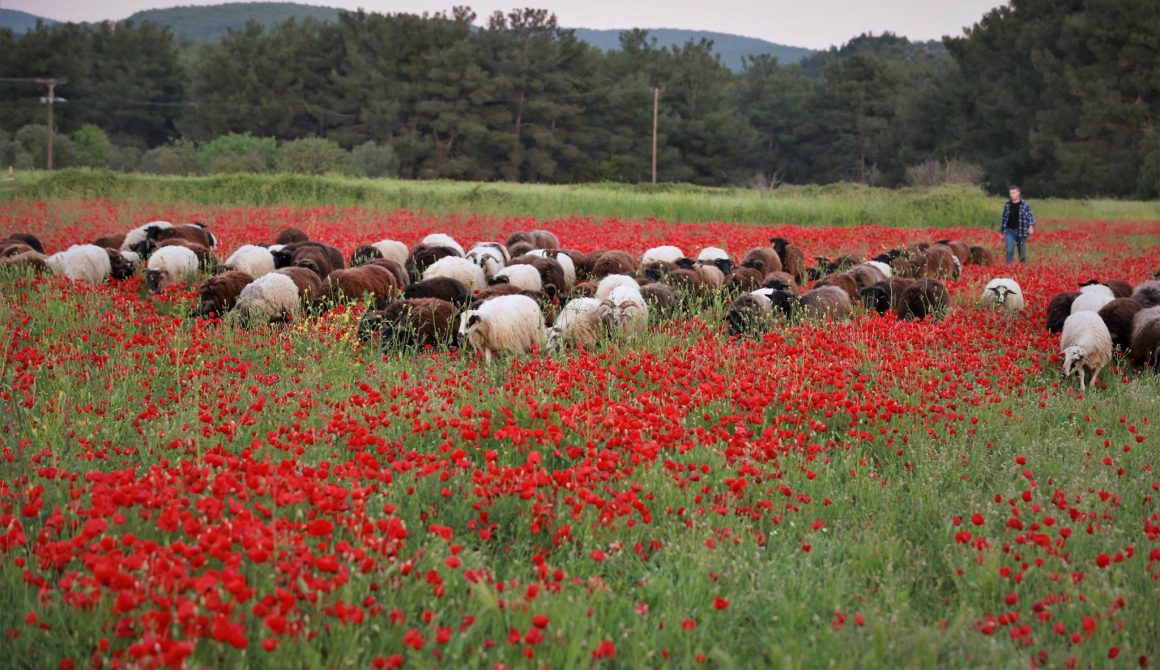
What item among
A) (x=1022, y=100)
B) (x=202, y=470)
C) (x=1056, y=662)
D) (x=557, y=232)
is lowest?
(x=1056, y=662)

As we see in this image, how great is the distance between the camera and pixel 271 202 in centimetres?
2736

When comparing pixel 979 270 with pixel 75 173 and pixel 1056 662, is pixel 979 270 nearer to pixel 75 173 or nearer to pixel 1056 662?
pixel 1056 662

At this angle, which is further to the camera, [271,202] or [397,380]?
[271,202]

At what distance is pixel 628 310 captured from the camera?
9.70 meters

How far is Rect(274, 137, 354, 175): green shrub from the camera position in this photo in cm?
4531

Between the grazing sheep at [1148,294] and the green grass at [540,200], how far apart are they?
16.0 meters

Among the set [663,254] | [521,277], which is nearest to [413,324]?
[521,277]

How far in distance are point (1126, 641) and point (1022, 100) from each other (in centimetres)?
5735

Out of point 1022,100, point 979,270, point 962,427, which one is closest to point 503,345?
point 962,427

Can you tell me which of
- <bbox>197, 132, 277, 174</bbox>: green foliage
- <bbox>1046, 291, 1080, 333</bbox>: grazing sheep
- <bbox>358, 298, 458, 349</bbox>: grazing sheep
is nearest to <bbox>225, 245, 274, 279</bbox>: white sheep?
<bbox>358, 298, 458, 349</bbox>: grazing sheep

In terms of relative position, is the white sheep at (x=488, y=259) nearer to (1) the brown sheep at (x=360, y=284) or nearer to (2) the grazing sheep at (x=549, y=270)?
(2) the grazing sheep at (x=549, y=270)

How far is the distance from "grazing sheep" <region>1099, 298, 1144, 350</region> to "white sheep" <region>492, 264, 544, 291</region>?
6584 mm

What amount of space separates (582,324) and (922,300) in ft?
15.8

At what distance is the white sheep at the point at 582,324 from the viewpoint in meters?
9.05
